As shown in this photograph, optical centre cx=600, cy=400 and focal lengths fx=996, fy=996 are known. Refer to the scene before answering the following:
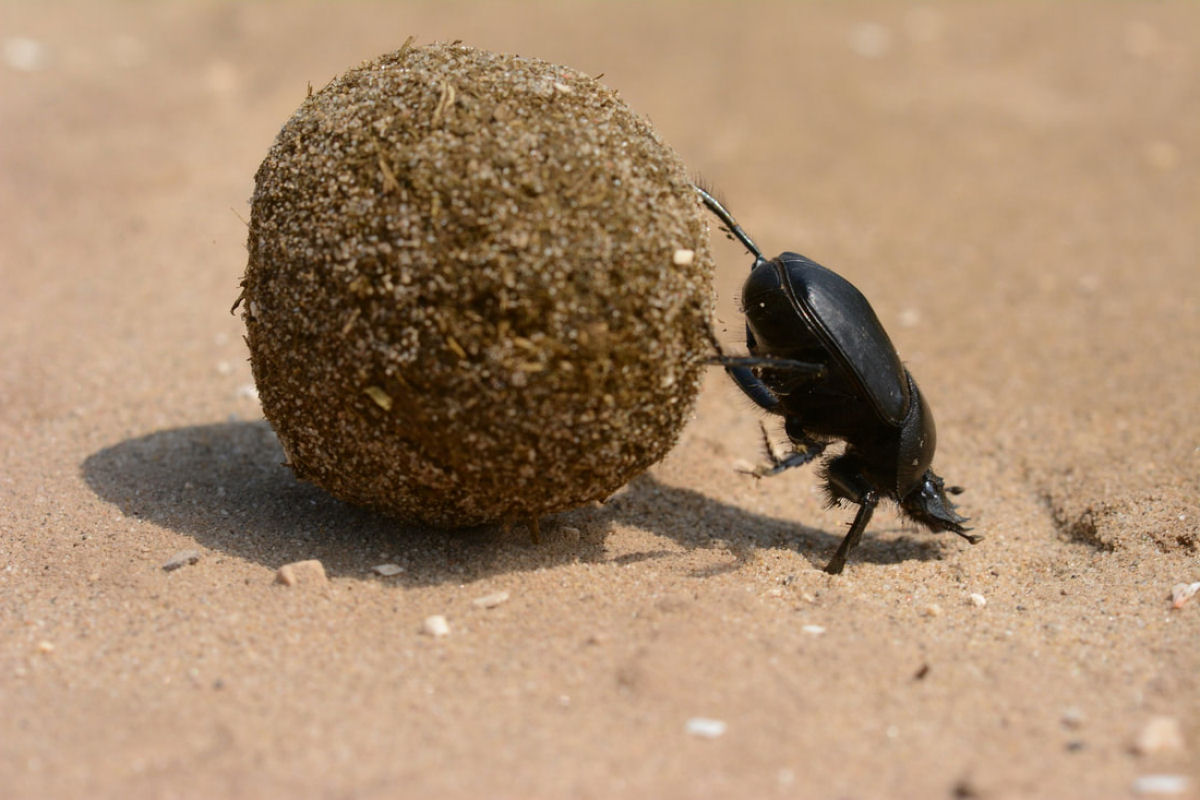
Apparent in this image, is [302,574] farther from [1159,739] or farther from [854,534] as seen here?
[1159,739]

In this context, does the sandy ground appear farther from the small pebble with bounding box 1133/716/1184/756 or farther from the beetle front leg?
the beetle front leg

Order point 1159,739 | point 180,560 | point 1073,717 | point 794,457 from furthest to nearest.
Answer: point 794,457, point 180,560, point 1073,717, point 1159,739

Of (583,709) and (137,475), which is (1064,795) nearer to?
(583,709)

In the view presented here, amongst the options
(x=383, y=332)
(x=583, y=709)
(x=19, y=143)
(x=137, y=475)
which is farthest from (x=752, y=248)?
(x=19, y=143)

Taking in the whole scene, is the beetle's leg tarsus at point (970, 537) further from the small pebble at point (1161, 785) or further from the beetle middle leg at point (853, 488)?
the small pebble at point (1161, 785)

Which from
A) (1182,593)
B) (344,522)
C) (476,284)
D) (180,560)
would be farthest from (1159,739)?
(180,560)
